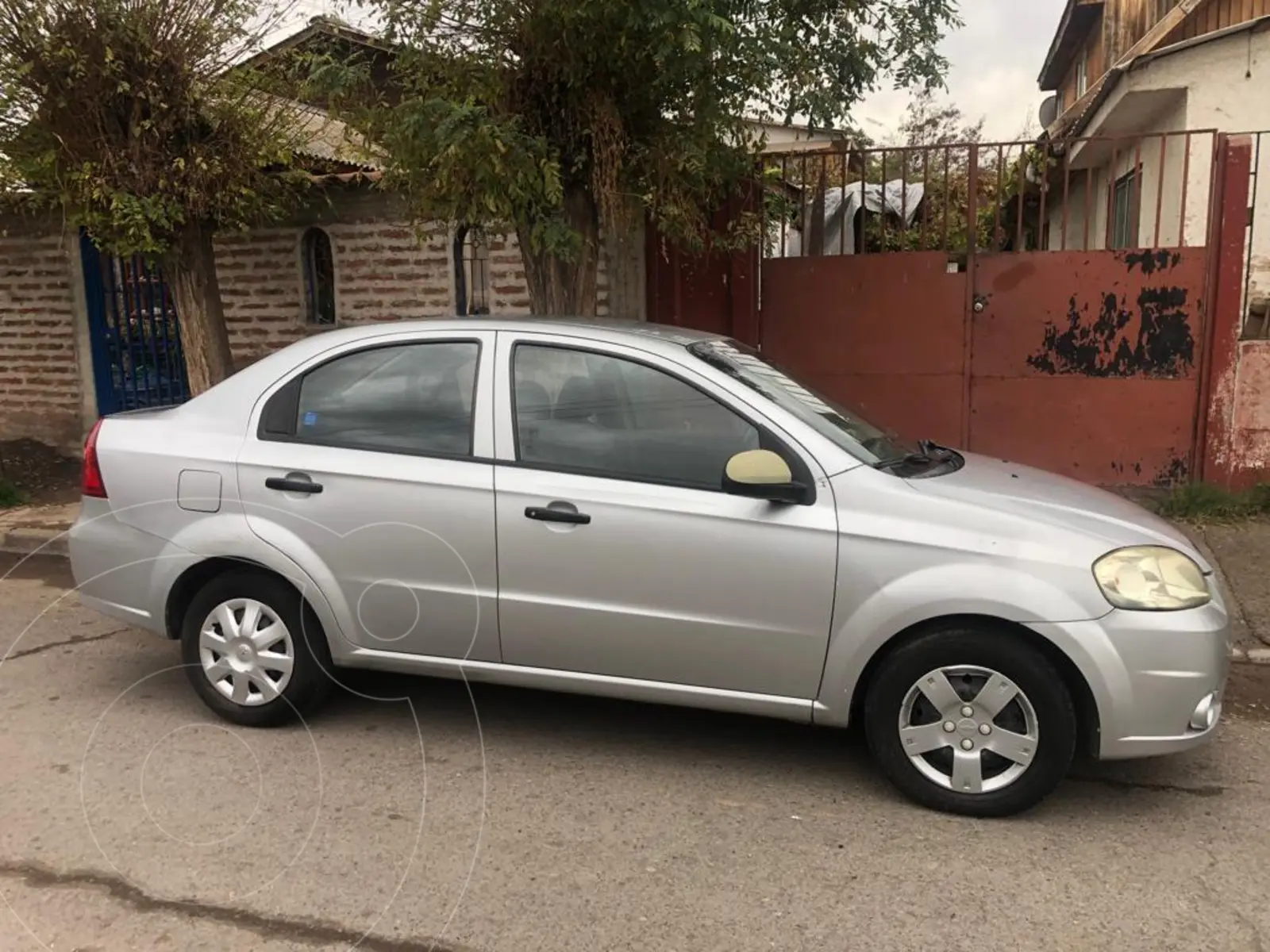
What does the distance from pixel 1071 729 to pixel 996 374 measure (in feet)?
15.6

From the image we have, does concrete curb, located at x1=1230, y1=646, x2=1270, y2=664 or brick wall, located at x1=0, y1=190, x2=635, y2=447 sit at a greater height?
brick wall, located at x1=0, y1=190, x2=635, y2=447

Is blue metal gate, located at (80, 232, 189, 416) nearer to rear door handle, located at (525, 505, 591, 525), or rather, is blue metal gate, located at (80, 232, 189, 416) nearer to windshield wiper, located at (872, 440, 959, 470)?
rear door handle, located at (525, 505, 591, 525)

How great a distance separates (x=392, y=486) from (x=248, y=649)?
916 millimetres

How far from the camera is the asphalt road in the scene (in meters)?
2.94

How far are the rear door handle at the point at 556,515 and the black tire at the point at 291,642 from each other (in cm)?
104

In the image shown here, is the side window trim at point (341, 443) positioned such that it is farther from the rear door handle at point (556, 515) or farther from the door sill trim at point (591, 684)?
the door sill trim at point (591, 684)

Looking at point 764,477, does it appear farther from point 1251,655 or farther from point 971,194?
point 971,194

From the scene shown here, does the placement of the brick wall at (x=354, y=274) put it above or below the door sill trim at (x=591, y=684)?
above

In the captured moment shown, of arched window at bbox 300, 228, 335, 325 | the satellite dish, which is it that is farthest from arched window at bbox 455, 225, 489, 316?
the satellite dish

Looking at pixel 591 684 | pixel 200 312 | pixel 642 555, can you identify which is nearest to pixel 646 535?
pixel 642 555

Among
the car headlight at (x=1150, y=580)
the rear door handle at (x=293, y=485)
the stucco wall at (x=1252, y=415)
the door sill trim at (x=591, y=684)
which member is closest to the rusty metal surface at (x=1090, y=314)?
the stucco wall at (x=1252, y=415)

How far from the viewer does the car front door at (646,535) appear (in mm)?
3572

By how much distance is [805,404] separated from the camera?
13.1ft

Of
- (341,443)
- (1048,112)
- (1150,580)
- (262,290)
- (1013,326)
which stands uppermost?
(1048,112)
